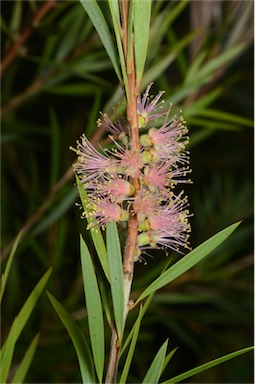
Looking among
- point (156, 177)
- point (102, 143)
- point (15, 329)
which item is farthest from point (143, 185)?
point (102, 143)

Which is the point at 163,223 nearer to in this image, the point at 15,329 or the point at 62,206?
the point at 15,329

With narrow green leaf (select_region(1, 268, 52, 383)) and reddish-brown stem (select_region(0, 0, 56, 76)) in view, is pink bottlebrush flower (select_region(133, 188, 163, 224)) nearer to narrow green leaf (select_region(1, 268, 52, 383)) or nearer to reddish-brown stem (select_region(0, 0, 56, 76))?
narrow green leaf (select_region(1, 268, 52, 383))

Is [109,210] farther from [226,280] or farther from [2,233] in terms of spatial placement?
[226,280]

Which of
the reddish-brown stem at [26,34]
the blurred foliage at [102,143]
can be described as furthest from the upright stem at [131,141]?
the reddish-brown stem at [26,34]

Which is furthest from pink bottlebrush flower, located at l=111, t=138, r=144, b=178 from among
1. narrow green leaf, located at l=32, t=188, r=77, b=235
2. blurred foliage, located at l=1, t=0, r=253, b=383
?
narrow green leaf, located at l=32, t=188, r=77, b=235

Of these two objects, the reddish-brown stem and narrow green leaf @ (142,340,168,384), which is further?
the reddish-brown stem

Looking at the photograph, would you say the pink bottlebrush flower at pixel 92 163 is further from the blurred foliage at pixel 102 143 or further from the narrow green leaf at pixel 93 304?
the blurred foliage at pixel 102 143
